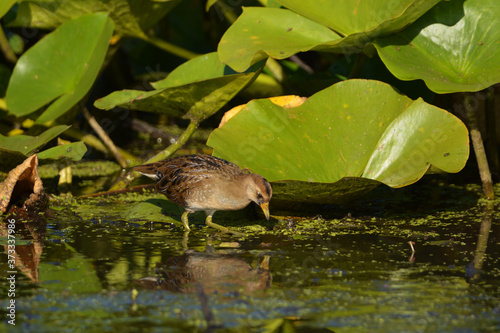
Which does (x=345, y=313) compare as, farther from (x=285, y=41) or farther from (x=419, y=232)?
(x=285, y=41)

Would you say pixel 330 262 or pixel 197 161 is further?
pixel 197 161

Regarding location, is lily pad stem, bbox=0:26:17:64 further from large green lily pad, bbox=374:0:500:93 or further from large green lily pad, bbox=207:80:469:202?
large green lily pad, bbox=374:0:500:93

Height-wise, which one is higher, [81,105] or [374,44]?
[374,44]

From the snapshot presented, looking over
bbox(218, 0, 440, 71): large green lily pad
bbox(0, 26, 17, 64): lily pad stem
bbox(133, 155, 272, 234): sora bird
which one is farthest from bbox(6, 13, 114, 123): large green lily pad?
bbox(133, 155, 272, 234): sora bird

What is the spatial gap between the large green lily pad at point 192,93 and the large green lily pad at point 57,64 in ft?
1.84

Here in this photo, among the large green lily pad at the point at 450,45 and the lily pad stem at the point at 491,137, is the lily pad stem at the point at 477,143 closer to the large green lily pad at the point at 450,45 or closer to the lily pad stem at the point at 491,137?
the large green lily pad at the point at 450,45

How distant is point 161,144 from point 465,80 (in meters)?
3.70

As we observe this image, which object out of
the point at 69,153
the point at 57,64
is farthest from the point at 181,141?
the point at 57,64

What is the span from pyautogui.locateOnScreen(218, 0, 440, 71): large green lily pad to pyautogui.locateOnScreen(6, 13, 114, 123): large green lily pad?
1.26 metres

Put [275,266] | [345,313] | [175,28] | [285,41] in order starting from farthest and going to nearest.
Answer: [175,28] → [285,41] → [275,266] → [345,313]

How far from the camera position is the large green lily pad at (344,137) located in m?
4.39

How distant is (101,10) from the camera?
19.1 ft

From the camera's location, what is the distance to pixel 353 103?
15.1 feet

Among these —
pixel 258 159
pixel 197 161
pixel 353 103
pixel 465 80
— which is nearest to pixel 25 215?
pixel 197 161
